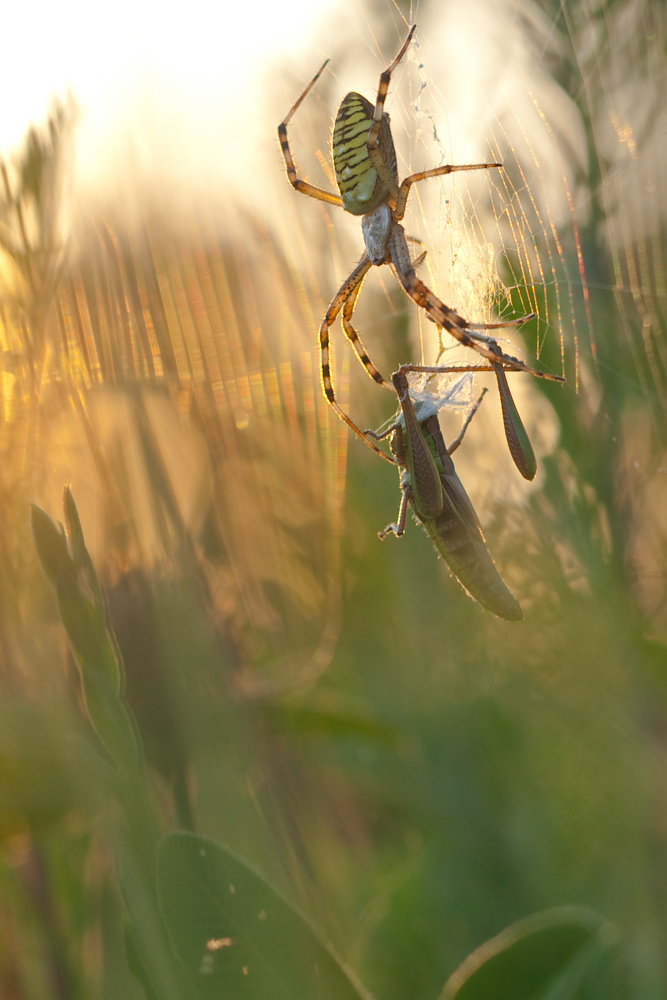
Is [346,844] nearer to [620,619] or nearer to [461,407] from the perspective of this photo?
[620,619]

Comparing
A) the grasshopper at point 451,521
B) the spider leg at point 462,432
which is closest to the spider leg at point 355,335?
the spider leg at point 462,432

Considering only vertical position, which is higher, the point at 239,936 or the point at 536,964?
the point at 239,936

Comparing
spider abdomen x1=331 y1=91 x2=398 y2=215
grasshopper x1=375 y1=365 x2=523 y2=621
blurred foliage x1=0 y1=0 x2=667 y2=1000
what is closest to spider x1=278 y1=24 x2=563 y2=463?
spider abdomen x1=331 y1=91 x2=398 y2=215

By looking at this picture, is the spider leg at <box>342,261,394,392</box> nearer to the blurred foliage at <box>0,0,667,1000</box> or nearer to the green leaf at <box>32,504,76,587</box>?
the blurred foliage at <box>0,0,667,1000</box>

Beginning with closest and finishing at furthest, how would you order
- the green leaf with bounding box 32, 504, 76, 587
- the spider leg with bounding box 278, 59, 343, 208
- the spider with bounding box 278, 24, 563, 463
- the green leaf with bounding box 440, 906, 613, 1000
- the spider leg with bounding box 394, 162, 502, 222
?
the green leaf with bounding box 32, 504, 76, 587 → the green leaf with bounding box 440, 906, 613, 1000 → the spider with bounding box 278, 24, 563, 463 → the spider leg with bounding box 394, 162, 502, 222 → the spider leg with bounding box 278, 59, 343, 208

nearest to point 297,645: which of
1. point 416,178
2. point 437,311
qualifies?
point 437,311

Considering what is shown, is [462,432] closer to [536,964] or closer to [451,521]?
[451,521]
